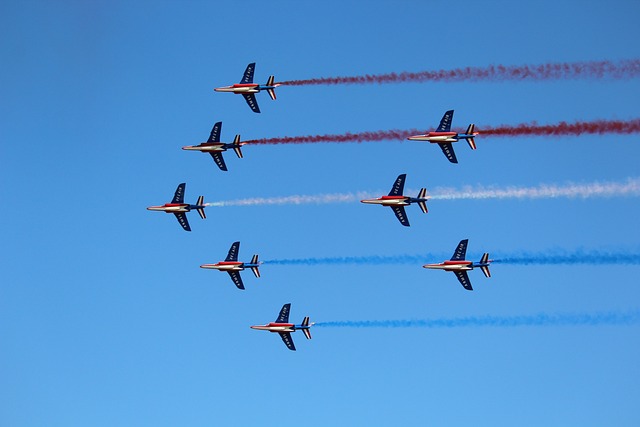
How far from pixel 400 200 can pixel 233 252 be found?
19538mm

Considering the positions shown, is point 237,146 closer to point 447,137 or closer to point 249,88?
point 249,88

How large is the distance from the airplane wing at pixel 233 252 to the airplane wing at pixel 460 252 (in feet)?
72.6

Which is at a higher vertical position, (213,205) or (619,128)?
(213,205)

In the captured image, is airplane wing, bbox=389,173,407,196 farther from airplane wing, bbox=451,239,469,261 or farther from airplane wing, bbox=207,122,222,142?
airplane wing, bbox=207,122,222,142

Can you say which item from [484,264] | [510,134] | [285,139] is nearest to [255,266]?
[285,139]

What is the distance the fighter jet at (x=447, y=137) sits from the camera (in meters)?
85.2

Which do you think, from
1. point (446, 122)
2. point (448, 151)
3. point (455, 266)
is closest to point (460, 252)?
point (455, 266)

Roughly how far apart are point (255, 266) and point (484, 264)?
2161cm

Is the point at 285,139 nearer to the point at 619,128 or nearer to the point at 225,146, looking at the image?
the point at 225,146

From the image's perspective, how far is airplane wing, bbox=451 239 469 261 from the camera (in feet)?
295

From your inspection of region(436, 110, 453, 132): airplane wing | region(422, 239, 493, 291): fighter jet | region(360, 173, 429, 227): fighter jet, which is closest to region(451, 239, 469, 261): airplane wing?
region(422, 239, 493, 291): fighter jet

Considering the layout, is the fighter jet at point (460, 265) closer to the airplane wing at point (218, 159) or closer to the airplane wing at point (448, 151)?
the airplane wing at point (448, 151)

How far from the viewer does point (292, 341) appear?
98812 mm

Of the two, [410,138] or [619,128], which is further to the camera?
[410,138]
